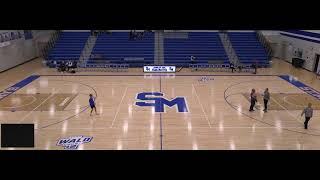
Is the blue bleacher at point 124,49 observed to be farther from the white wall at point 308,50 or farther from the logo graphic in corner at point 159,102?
the white wall at point 308,50

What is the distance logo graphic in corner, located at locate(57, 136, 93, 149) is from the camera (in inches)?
435

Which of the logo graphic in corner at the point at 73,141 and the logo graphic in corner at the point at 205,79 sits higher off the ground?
the logo graphic in corner at the point at 205,79

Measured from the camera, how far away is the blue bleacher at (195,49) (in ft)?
90.6

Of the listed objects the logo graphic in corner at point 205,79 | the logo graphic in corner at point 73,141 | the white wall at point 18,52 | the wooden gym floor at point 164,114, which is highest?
the white wall at point 18,52

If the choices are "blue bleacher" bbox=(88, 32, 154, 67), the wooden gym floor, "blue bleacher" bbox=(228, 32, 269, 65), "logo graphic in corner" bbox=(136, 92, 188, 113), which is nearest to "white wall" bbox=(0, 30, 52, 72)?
the wooden gym floor

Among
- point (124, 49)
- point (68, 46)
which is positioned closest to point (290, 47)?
point (124, 49)

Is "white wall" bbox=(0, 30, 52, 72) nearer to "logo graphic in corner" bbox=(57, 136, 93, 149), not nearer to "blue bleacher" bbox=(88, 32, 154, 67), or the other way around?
"blue bleacher" bbox=(88, 32, 154, 67)

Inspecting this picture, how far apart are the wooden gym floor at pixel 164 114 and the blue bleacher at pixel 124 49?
4520 mm

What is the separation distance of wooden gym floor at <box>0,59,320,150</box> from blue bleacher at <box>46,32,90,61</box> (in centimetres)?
516

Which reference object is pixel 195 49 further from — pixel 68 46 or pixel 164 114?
pixel 164 114

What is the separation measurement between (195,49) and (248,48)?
492 cm

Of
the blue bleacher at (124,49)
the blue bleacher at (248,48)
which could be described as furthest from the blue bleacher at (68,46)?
the blue bleacher at (248,48)

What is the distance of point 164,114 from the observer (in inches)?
570
